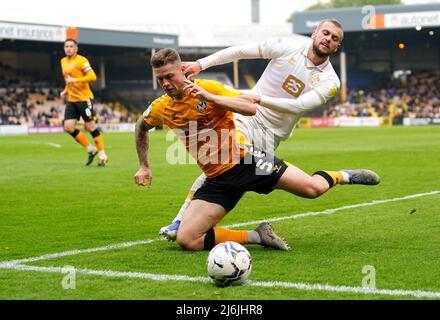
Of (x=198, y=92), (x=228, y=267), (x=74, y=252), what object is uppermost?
(x=198, y=92)

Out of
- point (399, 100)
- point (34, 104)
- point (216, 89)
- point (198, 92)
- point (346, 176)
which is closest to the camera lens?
point (198, 92)

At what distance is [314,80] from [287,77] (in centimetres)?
32

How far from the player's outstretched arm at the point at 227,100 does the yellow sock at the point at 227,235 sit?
45.9 inches

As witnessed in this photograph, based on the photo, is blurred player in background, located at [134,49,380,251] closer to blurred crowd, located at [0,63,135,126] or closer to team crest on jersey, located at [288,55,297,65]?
team crest on jersey, located at [288,55,297,65]

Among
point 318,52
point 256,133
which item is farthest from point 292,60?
point 256,133

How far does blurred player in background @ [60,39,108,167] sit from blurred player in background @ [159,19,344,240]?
380 inches

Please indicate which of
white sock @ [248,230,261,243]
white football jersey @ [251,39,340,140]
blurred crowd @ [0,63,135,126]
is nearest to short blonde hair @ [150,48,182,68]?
white football jersey @ [251,39,340,140]

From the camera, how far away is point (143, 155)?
7215mm

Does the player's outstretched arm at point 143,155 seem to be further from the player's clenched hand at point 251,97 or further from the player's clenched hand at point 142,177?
the player's clenched hand at point 251,97

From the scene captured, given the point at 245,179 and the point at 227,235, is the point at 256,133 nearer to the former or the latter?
the point at 245,179

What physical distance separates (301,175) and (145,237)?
168cm

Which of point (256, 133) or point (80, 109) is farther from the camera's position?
point (80, 109)

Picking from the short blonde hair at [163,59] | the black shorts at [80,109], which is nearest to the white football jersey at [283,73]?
the short blonde hair at [163,59]

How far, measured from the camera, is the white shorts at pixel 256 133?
289 inches
